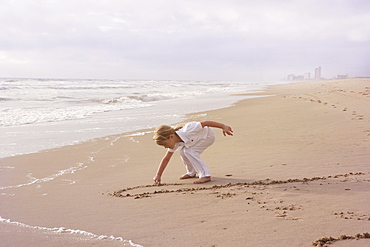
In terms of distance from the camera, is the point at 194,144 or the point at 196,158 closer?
the point at 196,158

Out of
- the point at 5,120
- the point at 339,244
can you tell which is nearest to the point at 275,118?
the point at 339,244

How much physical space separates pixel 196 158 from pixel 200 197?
3.19ft

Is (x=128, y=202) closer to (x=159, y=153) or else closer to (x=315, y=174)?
(x=315, y=174)

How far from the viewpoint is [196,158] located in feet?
14.8

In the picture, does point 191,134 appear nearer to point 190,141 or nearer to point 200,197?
point 190,141

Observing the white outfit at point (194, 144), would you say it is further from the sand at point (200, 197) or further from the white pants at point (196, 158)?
the sand at point (200, 197)

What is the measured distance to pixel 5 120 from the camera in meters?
12.1

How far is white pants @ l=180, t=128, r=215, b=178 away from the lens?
14.5ft

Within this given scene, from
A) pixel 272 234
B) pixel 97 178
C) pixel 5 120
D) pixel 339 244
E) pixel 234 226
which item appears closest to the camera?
pixel 339 244

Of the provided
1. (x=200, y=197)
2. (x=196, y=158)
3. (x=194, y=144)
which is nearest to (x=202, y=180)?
(x=196, y=158)

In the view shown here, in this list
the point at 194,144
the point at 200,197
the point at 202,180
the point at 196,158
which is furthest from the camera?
the point at 194,144

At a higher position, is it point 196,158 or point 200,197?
point 196,158

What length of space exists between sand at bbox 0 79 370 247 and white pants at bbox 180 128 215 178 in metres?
0.18

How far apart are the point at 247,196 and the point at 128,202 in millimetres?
1219
